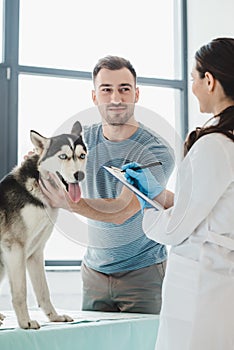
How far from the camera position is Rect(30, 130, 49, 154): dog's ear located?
1.58 meters

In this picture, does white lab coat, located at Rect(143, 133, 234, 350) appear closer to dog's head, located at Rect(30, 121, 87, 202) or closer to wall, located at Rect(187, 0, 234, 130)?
dog's head, located at Rect(30, 121, 87, 202)

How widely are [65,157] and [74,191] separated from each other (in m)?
0.09

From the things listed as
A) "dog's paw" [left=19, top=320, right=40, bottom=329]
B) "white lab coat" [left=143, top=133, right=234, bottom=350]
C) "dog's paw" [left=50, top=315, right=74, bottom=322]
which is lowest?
"dog's paw" [left=50, top=315, right=74, bottom=322]

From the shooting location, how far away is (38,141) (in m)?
1.59

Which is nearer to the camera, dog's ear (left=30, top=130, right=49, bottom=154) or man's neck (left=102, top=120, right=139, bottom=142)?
dog's ear (left=30, top=130, right=49, bottom=154)

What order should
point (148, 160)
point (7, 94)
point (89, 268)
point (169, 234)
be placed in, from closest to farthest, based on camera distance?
point (169, 234) → point (148, 160) → point (89, 268) → point (7, 94)

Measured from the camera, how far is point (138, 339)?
175 centimetres

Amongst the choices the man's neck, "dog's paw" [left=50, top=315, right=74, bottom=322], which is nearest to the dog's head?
the man's neck

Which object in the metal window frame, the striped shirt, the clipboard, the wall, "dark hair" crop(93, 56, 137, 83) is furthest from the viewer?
the wall

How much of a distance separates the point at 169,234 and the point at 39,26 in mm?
2043

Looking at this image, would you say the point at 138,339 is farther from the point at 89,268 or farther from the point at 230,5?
the point at 230,5

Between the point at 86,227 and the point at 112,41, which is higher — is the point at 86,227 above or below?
below

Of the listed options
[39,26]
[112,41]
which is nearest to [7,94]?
[39,26]

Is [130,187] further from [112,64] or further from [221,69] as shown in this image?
[112,64]
